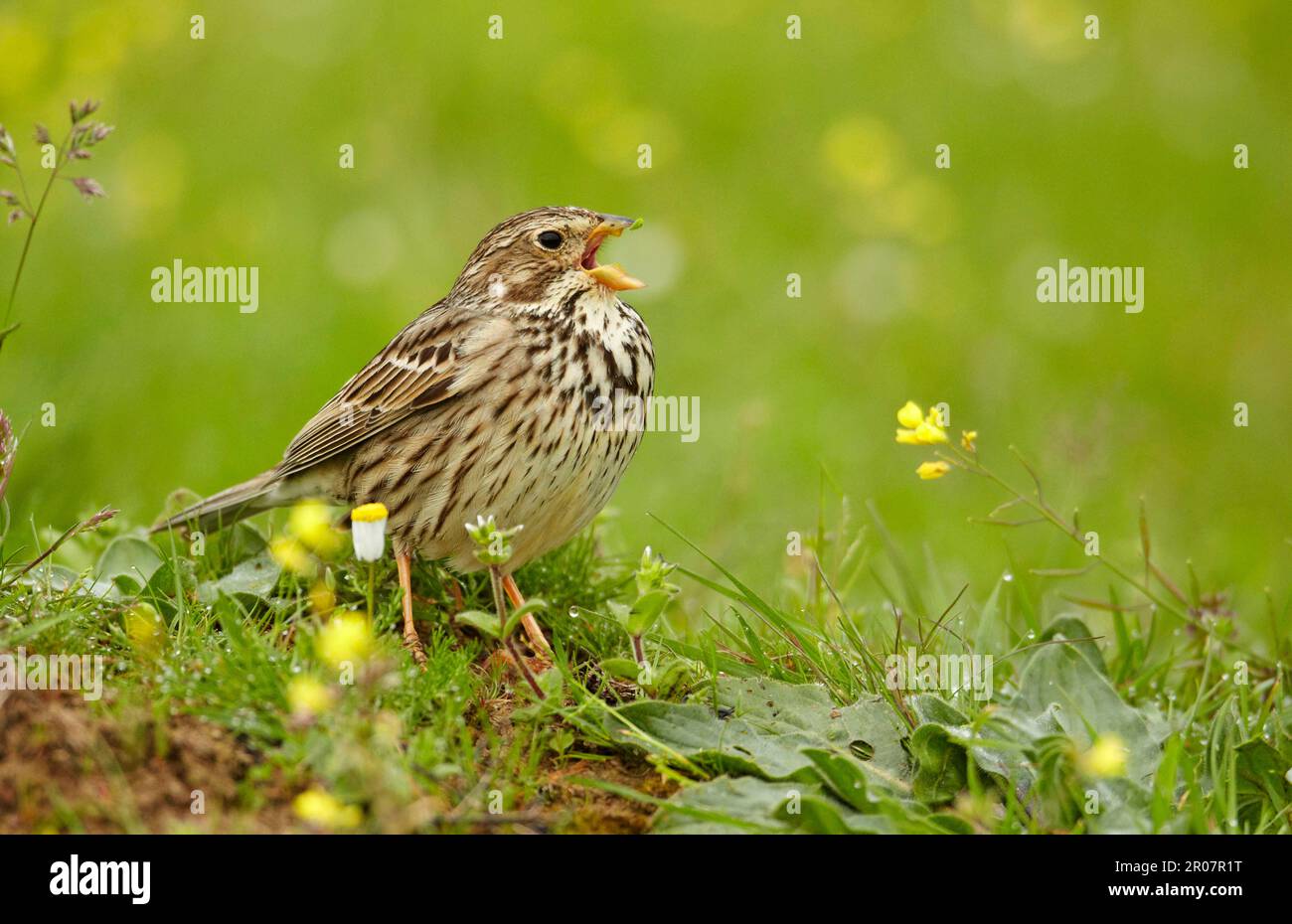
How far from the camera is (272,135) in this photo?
11758mm

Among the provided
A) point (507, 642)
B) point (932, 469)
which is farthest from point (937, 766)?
point (507, 642)

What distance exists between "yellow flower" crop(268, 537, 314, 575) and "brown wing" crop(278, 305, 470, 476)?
56 cm

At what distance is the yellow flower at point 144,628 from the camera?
458 cm

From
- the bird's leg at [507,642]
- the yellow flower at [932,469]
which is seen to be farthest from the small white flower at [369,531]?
the yellow flower at [932,469]

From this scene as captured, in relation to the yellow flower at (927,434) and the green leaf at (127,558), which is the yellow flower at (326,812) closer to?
the green leaf at (127,558)

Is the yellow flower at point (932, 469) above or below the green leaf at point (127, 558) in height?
above

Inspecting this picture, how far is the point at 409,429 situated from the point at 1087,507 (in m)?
5.16

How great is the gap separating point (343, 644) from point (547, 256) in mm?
2298

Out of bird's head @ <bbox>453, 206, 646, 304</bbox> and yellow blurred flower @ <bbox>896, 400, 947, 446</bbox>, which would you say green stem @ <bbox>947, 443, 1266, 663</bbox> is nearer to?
yellow blurred flower @ <bbox>896, 400, 947, 446</bbox>

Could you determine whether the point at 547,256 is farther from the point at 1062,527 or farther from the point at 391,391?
the point at 1062,527

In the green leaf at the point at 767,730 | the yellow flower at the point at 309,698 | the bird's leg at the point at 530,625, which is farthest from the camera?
the bird's leg at the point at 530,625

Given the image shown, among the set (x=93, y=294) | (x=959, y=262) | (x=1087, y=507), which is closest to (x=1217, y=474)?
(x=1087, y=507)

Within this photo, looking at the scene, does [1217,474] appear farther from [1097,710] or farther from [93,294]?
[93,294]

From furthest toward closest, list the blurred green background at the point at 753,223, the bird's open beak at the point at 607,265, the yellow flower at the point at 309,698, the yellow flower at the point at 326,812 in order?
1. the blurred green background at the point at 753,223
2. the bird's open beak at the point at 607,265
3. the yellow flower at the point at 309,698
4. the yellow flower at the point at 326,812
